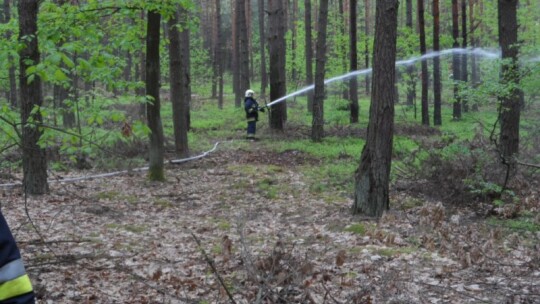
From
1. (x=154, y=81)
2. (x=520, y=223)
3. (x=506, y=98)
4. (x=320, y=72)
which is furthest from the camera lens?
(x=320, y=72)

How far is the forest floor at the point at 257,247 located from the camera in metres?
5.00

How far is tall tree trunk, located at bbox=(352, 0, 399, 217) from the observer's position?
26.5 ft

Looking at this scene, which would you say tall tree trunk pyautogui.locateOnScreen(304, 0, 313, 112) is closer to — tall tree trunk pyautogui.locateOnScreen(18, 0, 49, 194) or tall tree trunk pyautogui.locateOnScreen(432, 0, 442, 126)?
tall tree trunk pyautogui.locateOnScreen(432, 0, 442, 126)

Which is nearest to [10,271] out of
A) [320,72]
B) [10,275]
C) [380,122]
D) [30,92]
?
[10,275]

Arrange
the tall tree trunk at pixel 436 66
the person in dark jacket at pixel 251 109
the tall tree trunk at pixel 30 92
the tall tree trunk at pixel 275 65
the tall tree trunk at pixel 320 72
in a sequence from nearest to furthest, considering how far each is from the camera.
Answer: the tall tree trunk at pixel 30 92, the tall tree trunk at pixel 320 72, the person in dark jacket at pixel 251 109, the tall tree trunk at pixel 275 65, the tall tree trunk at pixel 436 66

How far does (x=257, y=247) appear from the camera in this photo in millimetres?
7055

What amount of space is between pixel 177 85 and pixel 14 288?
11883 mm

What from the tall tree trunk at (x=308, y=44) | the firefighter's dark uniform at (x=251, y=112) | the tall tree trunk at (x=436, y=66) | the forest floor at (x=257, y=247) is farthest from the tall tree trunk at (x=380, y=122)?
the tall tree trunk at (x=308, y=44)

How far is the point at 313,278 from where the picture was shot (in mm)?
5047

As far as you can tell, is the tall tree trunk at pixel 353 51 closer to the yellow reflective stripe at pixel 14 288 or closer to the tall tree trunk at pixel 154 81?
the tall tree trunk at pixel 154 81

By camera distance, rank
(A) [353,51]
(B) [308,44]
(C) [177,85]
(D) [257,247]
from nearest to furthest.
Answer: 1. (D) [257,247]
2. (C) [177,85]
3. (A) [353,51]
4. (B) [308,44]

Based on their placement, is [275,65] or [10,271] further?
[275,65]

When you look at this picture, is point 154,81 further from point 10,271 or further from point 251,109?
point 10,271

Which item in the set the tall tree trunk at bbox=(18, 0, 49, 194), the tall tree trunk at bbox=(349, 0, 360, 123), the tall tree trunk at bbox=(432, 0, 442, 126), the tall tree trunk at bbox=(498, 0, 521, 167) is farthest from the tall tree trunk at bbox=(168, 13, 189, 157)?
the tall tree trunk at bbox=(432, 0, 442, 126)
